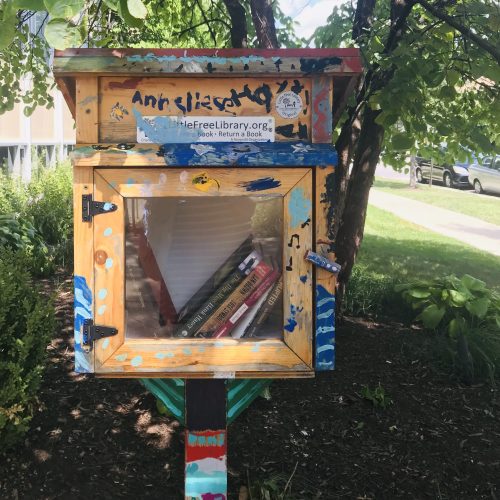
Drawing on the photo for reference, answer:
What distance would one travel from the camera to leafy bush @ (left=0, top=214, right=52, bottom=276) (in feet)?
18.8

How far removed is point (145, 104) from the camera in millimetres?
1940

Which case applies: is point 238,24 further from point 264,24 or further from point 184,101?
point 184,101

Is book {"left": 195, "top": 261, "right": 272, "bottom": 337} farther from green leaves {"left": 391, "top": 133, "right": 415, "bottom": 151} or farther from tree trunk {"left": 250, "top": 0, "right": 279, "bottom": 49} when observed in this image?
tree trunk {"left": 250, "top": 0, "right": 279, "bottom": 49}

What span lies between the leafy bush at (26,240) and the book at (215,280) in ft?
12.1

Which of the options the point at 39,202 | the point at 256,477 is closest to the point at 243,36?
the point at 256,477

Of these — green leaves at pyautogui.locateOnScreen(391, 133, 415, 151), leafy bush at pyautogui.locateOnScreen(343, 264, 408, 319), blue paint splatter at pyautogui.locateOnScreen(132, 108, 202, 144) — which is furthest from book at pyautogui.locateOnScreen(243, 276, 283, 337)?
leafy bush at pyautogui.locateOnScreen(343, 264, 408, 319)

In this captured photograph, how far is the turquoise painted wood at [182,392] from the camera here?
2.36 meters

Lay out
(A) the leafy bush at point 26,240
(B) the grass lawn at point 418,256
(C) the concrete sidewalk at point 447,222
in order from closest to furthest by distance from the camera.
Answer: (A) the leafy bush at point 26,240, (B) the grass lawn at point 418,256, (C) the concrete sidewalk at point 447,222

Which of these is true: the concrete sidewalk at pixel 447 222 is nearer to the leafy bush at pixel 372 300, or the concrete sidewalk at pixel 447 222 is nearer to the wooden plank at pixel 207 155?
the leafy bush at pixel 372 300

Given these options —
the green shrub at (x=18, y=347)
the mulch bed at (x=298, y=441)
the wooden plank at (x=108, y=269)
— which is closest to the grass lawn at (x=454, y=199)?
the mulch bed at (x=298, y=441)

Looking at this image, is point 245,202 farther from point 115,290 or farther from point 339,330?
point 339,330

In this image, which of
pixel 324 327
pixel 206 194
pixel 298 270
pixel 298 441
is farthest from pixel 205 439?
pixel 298 441

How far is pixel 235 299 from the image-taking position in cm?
214

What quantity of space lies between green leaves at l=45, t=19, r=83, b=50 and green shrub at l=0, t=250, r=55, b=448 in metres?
1.61
